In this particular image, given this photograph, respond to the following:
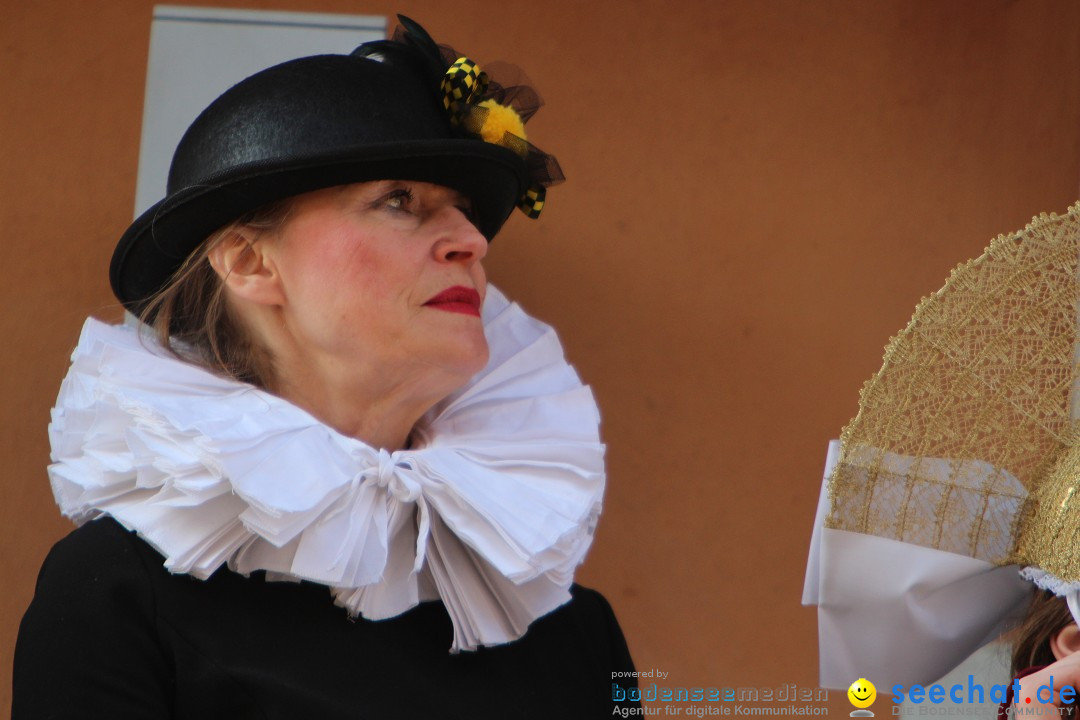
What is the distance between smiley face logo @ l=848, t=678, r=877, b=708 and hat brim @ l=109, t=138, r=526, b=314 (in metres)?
0.84

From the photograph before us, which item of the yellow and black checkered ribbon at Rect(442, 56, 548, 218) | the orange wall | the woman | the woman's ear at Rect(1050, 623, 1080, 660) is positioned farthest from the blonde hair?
the woman's ear at Rect(1050, 623, 1080, 660)

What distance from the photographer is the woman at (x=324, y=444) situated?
4.85 feet

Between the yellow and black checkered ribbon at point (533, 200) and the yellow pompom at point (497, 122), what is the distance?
121 mm

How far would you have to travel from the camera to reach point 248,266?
66.7 inches

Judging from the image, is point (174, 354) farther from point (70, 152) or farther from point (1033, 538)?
point (1033, 538)

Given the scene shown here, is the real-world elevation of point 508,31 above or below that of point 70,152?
above

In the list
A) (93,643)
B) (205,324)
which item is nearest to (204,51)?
(205,324)

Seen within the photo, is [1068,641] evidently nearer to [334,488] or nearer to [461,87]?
[334,488]

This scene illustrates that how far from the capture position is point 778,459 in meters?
2.22

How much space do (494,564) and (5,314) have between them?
111 cm

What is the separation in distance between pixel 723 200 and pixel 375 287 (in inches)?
33.5

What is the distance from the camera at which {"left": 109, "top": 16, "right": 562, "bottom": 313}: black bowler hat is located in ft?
5.24

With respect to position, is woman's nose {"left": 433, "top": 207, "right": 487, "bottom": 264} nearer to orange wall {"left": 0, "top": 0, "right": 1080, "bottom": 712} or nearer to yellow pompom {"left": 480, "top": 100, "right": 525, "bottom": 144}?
yellow pompom {"left": 480, "top": 100, "right": 525, "bottom": 144}

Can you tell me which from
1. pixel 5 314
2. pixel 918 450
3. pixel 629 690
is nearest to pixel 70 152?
pixel 5 314
